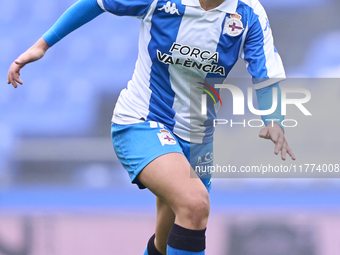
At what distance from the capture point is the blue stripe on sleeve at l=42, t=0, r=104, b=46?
2.35 meters

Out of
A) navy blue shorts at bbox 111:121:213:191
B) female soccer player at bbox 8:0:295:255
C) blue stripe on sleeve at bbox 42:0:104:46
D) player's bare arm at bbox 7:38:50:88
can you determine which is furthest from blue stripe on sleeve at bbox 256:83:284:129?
player's bare arm at bbox 7:38:50:88

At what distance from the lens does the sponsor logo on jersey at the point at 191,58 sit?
7.40 ft

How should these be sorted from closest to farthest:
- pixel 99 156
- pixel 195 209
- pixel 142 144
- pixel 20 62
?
pixel 195 209 < pixel 142 144 < pixel 20 62 < pixel 99 156

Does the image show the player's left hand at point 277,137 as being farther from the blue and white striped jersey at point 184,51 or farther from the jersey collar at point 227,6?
the jersey collar at point 227,6

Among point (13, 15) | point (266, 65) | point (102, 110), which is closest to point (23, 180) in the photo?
point (102, 110)

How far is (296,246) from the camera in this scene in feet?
11.5

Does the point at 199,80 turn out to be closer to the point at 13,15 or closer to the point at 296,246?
the point at 296,246

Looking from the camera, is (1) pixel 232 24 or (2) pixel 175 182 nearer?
(2) pixel 175 182

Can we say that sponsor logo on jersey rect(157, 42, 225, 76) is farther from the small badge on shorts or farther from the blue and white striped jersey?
Result: the small badge on shorts

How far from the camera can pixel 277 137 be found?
6.76ft

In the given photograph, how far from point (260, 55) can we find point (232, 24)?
0.18m

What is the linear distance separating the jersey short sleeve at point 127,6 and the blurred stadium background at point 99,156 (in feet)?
5.31

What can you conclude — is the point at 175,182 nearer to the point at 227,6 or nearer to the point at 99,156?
the point at 227,6

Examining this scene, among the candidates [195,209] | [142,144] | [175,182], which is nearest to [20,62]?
[142,144]
